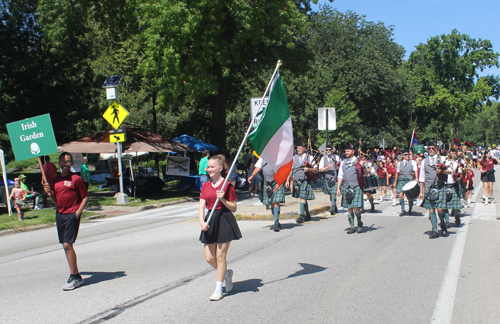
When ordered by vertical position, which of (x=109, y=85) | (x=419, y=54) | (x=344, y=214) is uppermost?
(x=419, y=54)

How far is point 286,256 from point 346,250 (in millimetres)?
1143

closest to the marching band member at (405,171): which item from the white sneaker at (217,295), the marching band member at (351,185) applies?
the marching band member at (351,185)

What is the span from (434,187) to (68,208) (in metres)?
6.88

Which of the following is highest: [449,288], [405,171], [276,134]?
[276,134]

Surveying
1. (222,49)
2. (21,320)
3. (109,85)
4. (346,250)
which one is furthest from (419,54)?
(21,320)

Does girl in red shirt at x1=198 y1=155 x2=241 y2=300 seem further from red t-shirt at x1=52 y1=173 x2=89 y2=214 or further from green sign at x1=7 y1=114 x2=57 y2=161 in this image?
green sign at x1=7 y1=114 x2=57 y2=161

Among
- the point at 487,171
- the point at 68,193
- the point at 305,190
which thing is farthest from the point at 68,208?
the point at 487,171

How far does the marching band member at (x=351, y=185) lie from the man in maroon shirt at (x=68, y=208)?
529cm

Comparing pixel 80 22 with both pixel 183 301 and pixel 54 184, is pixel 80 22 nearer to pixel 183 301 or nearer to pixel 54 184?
pixel 54 184

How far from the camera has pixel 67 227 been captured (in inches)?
229

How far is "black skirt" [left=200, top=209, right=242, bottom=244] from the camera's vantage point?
5141 mm

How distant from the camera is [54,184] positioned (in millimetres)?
6004

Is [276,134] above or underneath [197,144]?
above

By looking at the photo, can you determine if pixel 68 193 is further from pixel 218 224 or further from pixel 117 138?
pixel 117 138
